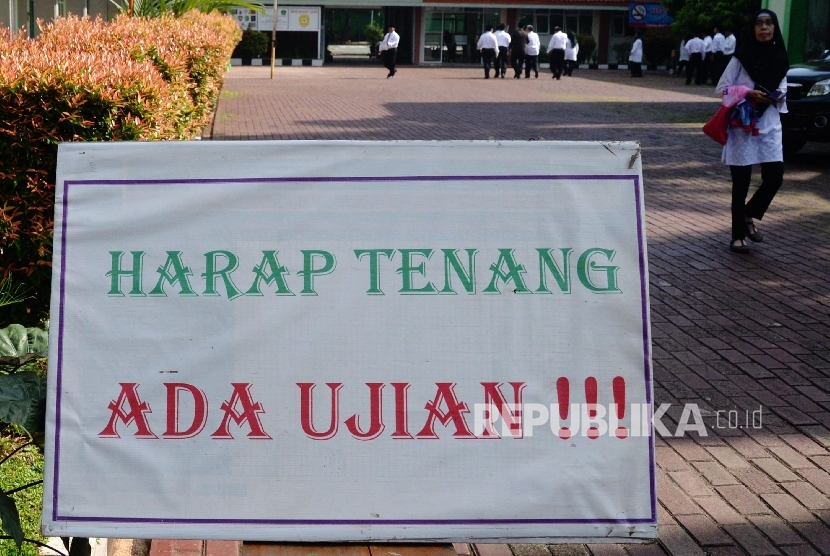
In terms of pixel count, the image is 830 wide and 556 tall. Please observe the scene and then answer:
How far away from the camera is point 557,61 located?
112 ft

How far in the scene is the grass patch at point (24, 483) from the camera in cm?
343

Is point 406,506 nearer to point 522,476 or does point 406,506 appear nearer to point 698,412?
point 522,476

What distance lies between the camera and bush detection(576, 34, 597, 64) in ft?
151

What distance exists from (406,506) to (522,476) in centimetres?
30

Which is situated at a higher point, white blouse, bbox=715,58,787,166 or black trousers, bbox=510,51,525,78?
black trousers, bbox=510,51,525,78

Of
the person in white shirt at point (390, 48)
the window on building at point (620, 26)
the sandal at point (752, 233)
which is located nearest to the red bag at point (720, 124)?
the sandal at point (752, 233)

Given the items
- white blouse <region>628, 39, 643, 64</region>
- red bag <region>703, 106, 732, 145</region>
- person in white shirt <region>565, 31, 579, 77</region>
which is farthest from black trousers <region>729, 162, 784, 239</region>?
white blouse <region>628, 39, 643, 64</region>

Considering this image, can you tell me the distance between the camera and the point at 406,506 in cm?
264

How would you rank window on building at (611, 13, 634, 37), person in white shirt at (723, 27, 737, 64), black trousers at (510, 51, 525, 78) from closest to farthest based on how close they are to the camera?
person in white shirt at (723, 27, 737, 64), black trousers at (510, 51, 525, 78), window on building at (611, 13, 634, 37)

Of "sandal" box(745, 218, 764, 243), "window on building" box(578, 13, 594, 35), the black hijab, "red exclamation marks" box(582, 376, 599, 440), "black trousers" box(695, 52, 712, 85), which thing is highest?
"window on building" box(578, 13, 594, 35)

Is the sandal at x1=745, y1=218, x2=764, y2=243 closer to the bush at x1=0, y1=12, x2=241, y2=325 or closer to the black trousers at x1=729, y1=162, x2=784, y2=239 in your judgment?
the black trousers at x1=729, y1=162, x2=784, y2=239

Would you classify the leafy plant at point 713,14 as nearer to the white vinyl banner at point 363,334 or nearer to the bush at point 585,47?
the bush at point 585,47

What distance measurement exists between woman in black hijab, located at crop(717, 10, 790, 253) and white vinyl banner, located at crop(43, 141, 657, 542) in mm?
5659

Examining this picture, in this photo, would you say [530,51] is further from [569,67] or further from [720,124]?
[720,124]
